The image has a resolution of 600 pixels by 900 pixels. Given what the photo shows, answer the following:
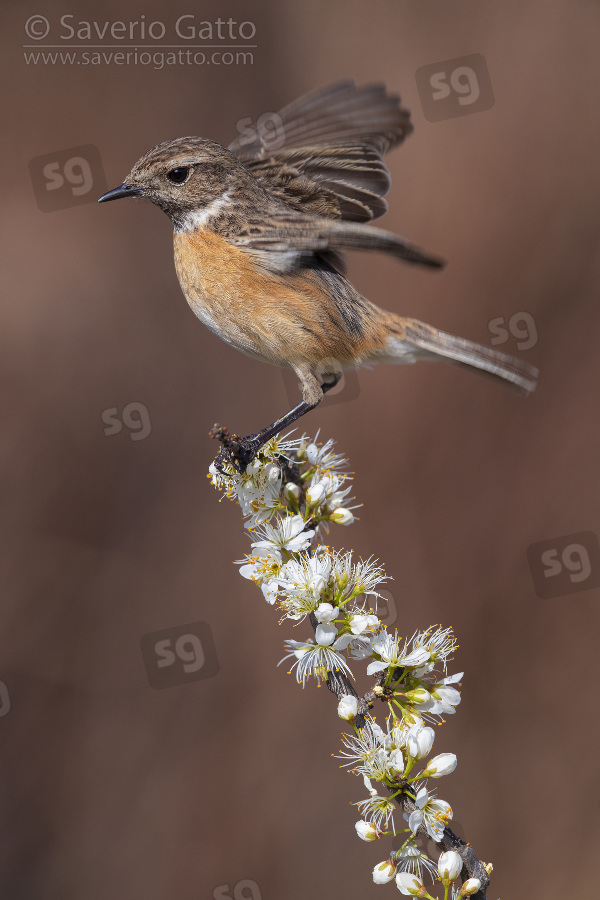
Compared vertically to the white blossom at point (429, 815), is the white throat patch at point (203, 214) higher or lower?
higher

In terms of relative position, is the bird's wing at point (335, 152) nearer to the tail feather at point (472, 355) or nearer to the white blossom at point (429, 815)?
the tail feather at point (472, 355)

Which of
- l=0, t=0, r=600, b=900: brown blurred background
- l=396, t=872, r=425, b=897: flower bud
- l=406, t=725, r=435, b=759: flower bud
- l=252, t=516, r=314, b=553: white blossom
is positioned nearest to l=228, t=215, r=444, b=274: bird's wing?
l=252, t=516, r=314, b=553: white blossom

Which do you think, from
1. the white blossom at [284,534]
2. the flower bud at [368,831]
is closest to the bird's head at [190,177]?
the white blossom at [284,534]

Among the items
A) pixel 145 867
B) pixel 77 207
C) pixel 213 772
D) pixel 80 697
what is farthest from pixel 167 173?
pixel 145 867

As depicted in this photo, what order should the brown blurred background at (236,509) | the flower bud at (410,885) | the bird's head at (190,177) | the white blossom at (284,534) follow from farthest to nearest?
the brown blurred background at (236,509) → the bird's head at (190,177) → the white blossom at (284,534) → the flower bud at (410,885)

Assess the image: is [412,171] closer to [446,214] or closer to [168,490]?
[446,214]

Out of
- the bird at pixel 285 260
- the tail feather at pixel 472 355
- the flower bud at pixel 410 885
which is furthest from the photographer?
the bird at pixel 285 260

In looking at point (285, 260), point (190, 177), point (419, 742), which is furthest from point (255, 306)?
point (419, 742)

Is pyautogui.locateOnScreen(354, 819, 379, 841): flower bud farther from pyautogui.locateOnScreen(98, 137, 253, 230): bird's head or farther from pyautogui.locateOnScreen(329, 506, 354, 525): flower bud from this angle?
pyautogui.locateOnScreen(98, 137, 253, 230): bird's head
